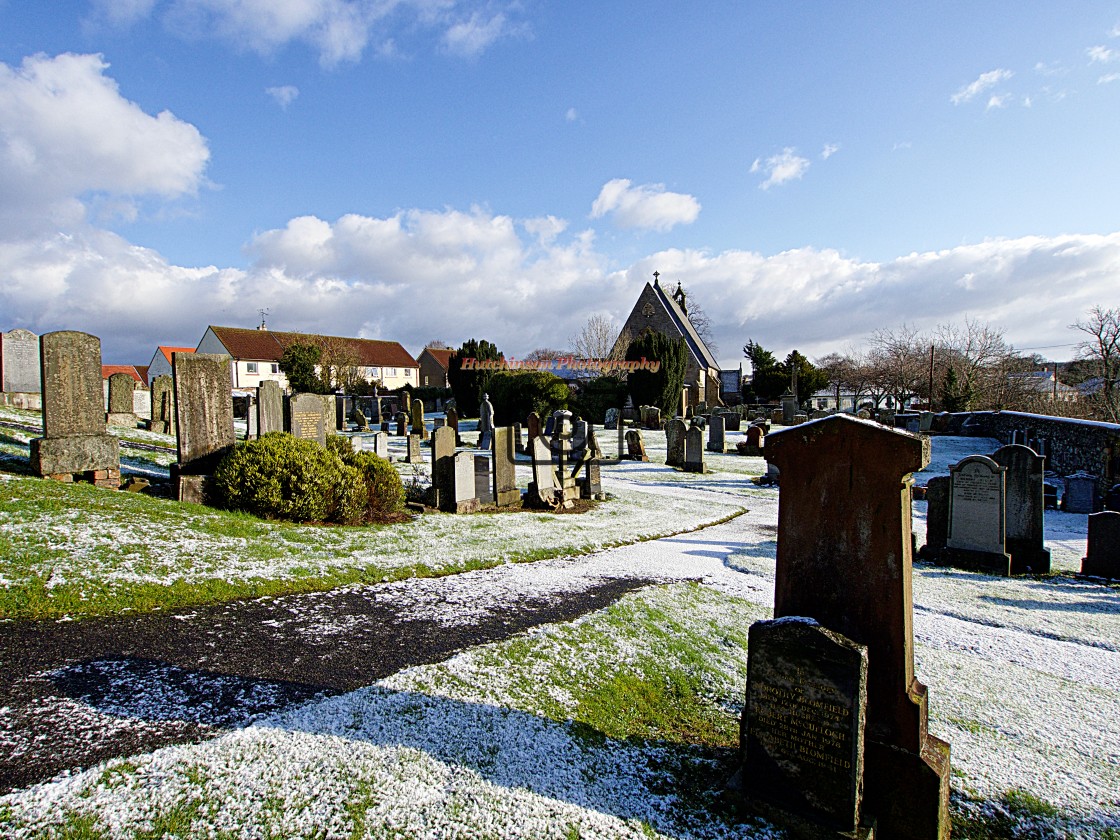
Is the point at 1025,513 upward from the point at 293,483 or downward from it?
downward

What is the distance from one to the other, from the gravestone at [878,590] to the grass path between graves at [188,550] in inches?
191

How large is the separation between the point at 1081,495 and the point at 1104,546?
22.5 feet

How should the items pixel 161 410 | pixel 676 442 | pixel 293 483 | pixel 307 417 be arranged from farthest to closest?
pixel 676 442 → pixel 161 410 → pixel 307 417 → pixel 293 483

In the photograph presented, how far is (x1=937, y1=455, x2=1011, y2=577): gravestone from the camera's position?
8984mm

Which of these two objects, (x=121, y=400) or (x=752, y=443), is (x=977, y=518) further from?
(x=121, y=400)

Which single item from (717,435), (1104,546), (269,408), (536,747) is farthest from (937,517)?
(717,435)

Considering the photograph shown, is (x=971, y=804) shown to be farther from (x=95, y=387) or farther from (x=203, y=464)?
(x=95, y=387)

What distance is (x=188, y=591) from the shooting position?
211 inches

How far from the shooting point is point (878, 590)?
301 centimetres

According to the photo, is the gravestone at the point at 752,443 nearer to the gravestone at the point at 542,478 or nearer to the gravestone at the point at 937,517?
the gravestone at the point at 542,478

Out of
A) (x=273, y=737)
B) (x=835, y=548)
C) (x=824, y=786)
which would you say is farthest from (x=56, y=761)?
(x=835, y=548)

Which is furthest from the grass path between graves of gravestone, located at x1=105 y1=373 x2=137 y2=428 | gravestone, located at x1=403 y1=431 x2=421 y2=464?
gravestone, located at x1=105 y1=373 x2=137 y2=428

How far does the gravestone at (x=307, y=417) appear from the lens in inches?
420

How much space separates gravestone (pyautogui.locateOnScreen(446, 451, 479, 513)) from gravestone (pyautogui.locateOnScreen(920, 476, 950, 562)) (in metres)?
8.10
